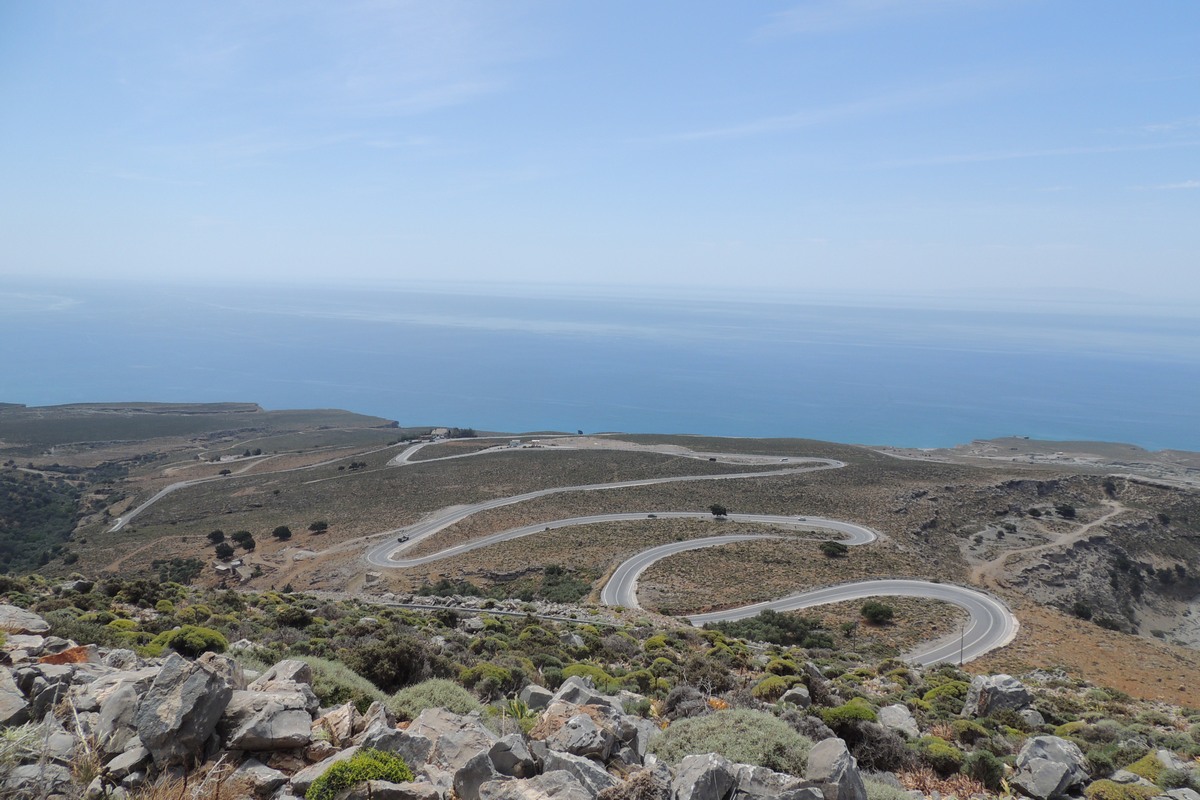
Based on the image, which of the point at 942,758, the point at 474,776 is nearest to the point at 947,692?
the point at 942,758

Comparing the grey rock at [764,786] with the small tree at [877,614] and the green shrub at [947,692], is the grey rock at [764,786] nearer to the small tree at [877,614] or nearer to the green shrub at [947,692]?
the green shrub at [947,692]

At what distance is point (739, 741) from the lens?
9219mm

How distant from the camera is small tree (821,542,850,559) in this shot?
139 feet

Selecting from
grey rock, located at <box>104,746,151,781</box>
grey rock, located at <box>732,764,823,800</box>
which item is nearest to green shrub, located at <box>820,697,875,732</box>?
grey rock, located at <box>732,764,823,800</box>

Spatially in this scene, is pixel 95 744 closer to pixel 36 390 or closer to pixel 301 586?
pixel 301 586

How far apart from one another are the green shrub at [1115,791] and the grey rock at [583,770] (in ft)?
27.6

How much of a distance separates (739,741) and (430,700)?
5255 mm

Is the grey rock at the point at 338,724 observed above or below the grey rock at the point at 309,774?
below

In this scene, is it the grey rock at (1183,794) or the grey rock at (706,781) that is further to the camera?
the grey rock at (1183,794)

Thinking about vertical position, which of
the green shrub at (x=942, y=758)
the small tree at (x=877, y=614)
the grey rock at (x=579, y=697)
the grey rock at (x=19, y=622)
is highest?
the grey rock at (x=19, y=622)

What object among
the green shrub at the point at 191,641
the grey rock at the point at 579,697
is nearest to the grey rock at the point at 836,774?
the grey rock at the point at 579,697

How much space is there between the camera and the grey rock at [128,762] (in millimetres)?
6402

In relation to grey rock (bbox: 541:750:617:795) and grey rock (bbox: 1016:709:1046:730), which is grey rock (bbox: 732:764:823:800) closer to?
grey rock (bbox: 541:750:617:795)

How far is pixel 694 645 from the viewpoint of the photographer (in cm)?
2292
